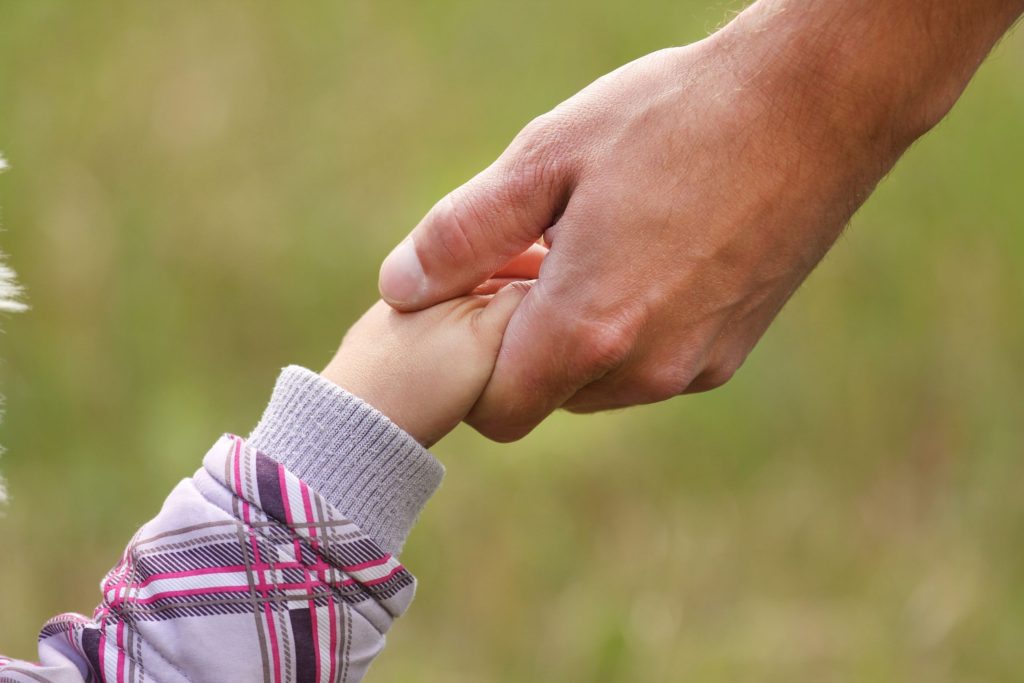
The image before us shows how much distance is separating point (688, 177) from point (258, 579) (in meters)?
0.52

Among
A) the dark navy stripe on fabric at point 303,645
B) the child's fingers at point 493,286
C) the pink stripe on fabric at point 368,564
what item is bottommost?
the dark navy stripe on fabric at point 303,645

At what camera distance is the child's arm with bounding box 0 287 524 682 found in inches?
36.7

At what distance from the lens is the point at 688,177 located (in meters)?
1.12

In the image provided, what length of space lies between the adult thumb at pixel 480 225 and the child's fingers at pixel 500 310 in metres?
0.03

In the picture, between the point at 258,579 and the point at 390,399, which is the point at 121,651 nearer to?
the point at 258,579

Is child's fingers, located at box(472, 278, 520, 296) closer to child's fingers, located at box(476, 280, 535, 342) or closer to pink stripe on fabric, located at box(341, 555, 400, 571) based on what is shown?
child's fingers, located at box(476, 280, 535, 342)

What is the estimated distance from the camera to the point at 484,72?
9.01 ft

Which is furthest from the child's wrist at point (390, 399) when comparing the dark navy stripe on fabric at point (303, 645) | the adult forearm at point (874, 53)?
the adult forearm at point (874, 53)

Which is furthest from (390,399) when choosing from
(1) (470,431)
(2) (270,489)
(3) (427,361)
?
(1) (470,431)

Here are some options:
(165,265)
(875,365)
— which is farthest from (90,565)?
(875,365)

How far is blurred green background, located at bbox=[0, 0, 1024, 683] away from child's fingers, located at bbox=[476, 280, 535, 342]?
890mm

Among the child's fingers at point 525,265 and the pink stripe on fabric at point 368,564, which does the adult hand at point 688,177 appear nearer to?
the child's fingers at point 525,265

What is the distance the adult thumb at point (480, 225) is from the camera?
115 cm

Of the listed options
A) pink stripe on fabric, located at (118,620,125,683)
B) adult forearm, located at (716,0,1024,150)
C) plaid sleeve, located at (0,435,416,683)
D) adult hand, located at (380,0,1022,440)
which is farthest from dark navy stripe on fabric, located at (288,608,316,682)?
adult forearm, located at (716,0,1024,150)
